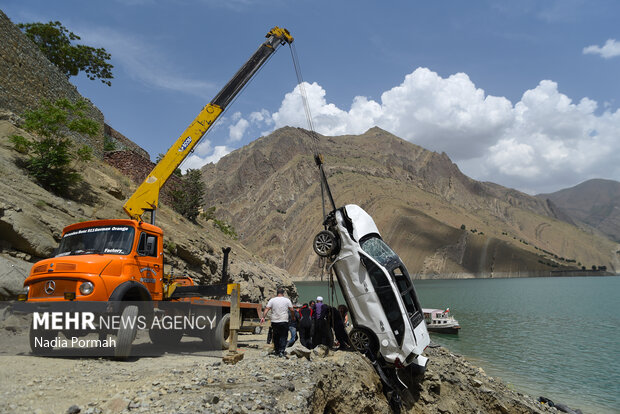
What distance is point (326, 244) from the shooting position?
925 centimetres

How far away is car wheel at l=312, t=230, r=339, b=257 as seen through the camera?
30.1 feet

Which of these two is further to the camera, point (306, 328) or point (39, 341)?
point (306, 328)

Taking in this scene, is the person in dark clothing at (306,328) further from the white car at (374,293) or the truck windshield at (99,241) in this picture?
the truck windshield at (99,241)

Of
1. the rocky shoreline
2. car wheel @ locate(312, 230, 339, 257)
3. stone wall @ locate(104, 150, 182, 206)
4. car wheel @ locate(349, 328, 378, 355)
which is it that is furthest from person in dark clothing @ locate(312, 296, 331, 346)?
stone wall @ locate(104, 150, 182, 206)

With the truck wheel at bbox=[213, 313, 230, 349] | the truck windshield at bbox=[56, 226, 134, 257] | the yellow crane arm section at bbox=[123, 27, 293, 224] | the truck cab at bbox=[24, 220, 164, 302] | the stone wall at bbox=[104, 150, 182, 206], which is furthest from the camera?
the stone wall at bbox=[104, 150, 182, 206]

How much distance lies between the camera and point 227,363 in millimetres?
7609

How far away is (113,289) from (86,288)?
1.73 feet

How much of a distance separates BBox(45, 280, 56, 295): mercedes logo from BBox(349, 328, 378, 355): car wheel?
6181 millimetres

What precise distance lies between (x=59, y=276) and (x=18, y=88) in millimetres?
18268

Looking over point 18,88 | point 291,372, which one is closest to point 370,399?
point 291,372

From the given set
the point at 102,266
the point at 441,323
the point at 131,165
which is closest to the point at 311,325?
the point at 102,266

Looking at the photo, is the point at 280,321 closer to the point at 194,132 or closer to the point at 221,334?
the point at 221,334

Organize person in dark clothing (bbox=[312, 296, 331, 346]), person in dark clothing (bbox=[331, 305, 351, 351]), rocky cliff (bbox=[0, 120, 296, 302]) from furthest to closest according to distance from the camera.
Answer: rocky cliff (bbox=[0, 120, 296, 302]) → person in dark clothing (bbox=[312, 296, 331, 346]) → person in dark clothing (bbox=[331, 305, 351, 351])

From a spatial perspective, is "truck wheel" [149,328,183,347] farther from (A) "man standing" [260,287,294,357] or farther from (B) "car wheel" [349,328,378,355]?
(B) "car wheel" [349,328,378,355]
